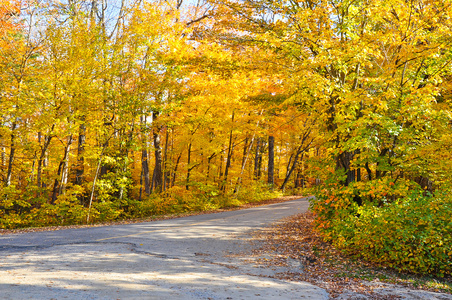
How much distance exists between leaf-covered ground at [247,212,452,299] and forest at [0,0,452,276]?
379 mm

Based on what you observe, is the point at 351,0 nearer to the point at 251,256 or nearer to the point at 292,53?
the point at 292,53

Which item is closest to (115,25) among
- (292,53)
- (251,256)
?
(292,53)

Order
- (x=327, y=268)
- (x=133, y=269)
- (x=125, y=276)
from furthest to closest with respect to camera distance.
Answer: (x=327, y=268) < (x=133, y=269) < (x=125, y=276)

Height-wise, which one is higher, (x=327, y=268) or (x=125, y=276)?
(x=125, y=276)

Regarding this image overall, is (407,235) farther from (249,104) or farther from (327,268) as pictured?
(249,104)

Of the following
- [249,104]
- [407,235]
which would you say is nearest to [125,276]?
[407,235]

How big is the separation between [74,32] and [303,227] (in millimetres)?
12432

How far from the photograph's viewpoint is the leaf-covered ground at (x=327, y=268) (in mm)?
5797

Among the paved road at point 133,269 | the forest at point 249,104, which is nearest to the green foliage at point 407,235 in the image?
the forest at point 249,104

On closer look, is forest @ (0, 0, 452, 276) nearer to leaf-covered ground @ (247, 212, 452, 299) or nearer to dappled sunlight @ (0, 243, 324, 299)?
leaf-covered ground @ (247, 212, 452, 299)

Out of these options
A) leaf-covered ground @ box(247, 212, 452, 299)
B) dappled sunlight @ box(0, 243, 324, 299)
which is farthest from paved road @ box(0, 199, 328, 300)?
leaf-covered ground @ box(247, 212, 452, 299)

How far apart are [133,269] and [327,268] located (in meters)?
3.93

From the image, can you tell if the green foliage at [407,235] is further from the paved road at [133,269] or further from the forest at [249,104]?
the paved road at [133,269]

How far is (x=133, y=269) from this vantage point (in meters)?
5.93
